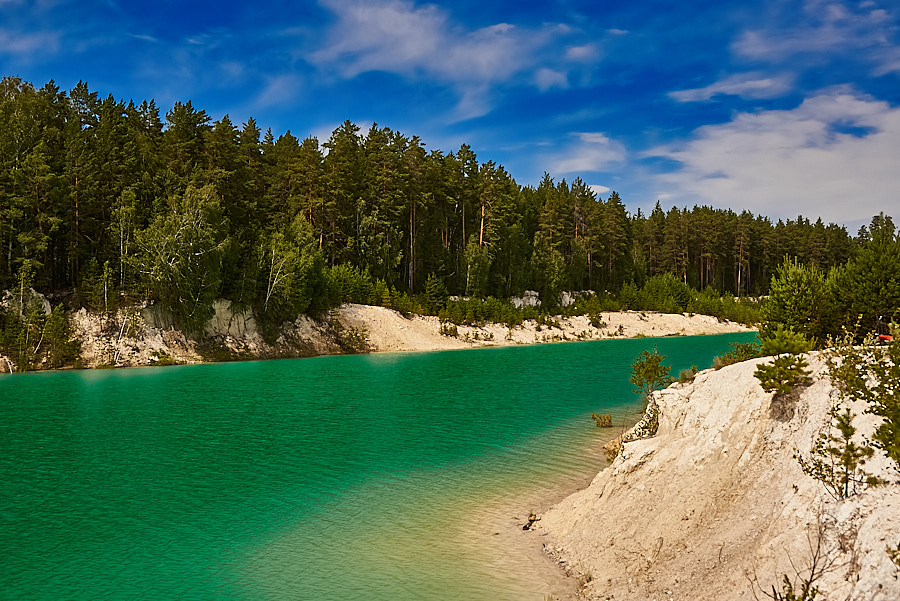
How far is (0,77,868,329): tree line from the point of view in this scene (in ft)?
176

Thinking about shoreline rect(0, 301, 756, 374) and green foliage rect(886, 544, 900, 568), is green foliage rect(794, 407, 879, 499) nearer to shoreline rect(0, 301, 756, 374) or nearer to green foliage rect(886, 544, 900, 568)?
green foliage rect(886, 544, 900, 568)

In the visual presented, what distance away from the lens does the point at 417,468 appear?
18.5 metres

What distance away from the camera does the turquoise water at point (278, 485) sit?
11141 millimetres

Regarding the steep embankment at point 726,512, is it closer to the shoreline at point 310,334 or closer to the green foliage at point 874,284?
the green foliage at point 874,284

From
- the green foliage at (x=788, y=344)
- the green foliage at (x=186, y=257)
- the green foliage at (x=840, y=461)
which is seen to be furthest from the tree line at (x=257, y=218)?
Answer: the green foliage at (x=840, y=461)

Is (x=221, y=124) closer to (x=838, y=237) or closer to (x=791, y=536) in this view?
(x=791, y=536)

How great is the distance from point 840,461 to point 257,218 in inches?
2812

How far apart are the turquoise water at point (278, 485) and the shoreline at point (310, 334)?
15.7m

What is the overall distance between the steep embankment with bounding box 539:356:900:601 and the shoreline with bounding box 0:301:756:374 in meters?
51.2

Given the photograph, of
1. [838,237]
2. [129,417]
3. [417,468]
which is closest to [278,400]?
[129,417]

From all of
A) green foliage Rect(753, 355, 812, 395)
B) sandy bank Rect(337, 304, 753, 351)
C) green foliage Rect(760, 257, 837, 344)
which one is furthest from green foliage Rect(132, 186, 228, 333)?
green foliage Rect(753, 355, 812, 395)

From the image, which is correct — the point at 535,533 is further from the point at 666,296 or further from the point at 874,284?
the point at 666,296

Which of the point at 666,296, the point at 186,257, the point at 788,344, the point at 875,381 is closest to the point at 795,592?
the point at 875,381

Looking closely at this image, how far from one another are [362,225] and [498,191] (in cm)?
2677
